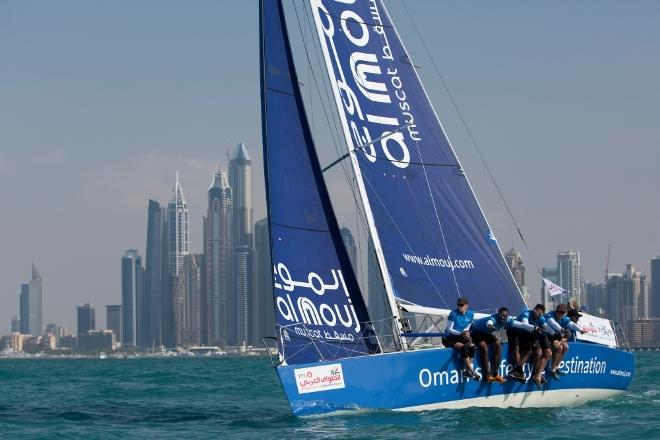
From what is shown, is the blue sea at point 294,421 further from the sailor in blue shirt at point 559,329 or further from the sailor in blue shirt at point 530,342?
the sailor in blue shirt at point 559,329

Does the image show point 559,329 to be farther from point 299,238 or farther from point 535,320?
point 299,238

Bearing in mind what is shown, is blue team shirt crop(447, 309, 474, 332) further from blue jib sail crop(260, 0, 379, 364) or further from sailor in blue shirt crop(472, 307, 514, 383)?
blue jib sail crop(260, 0, 379, 364)

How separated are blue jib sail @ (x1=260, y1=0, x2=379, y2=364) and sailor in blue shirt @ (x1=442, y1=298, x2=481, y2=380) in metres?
1.10

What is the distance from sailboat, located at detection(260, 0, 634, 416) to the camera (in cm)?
1577

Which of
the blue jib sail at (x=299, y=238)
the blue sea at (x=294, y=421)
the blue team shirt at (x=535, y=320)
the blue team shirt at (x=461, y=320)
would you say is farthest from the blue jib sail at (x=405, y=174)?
the blue sea at (x=294, y=421)

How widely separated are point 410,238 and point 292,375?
2963mm

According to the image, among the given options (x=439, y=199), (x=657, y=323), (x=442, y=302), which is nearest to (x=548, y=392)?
(x=442, y=302)

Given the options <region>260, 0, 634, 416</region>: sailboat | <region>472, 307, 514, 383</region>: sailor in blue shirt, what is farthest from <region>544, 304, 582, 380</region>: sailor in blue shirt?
<region>472, 307, 514, 383</region>: sailor in blue shirt

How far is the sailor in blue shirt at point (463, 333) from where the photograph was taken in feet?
52.3

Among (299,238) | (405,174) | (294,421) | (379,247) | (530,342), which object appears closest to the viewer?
(294,421)

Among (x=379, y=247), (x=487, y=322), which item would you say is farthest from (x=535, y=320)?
(x=379, y=247)

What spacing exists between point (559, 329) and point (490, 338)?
1.08 meters

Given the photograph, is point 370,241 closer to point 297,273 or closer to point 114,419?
point 297,273

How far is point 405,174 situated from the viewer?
57.6 ft
